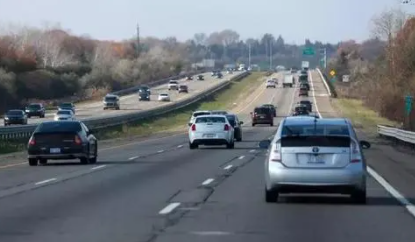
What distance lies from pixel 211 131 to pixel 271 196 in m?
26.2

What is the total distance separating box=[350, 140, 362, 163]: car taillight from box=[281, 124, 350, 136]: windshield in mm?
253

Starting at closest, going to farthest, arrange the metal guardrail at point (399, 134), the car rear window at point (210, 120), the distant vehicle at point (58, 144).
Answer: the distant vehicle at point (58, 144) < the car rear window at point (210, 120) < the metal guardrail at point (399, 134)

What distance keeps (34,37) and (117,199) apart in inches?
6817

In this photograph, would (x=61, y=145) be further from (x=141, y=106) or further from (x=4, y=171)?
(x=141, y=106)

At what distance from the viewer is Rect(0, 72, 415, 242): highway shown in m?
15.1

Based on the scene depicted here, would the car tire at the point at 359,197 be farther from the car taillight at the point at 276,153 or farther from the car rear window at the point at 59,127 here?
the car rear window at the point at 59,127

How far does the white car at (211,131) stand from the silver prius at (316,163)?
2605 centimetres

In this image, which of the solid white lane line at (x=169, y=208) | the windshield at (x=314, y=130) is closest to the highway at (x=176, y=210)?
the solid white lane line at (x=169, y=208)

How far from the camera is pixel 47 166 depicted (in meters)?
34.4

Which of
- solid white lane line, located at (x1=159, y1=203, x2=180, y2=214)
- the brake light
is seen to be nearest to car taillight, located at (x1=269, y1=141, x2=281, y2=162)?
solid white lane line, located at (x1=159, y1=203, x2=180, y2=214)

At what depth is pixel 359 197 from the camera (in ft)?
64.9

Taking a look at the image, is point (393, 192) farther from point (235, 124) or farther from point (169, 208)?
point (235, 124)

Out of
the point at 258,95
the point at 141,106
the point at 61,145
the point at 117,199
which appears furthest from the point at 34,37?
the point at 117,199

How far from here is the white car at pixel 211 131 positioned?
1806 inches
